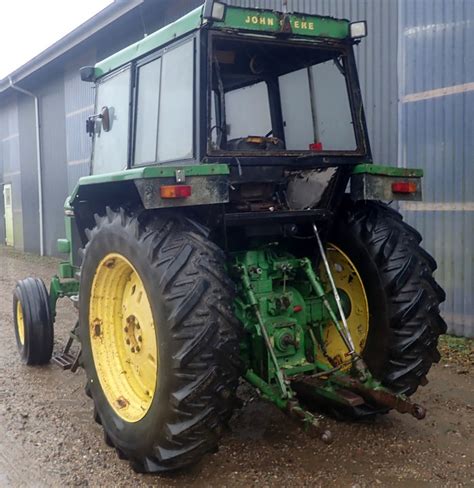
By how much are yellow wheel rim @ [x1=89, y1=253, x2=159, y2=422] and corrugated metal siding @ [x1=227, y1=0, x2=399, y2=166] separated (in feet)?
14.7

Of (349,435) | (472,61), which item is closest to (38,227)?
(472,61)

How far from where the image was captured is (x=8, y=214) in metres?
20.5

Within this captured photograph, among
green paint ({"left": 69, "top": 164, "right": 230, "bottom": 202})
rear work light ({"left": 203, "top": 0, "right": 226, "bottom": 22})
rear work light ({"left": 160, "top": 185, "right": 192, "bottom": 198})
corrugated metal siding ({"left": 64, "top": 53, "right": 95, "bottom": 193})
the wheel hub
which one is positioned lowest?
the wheel hub

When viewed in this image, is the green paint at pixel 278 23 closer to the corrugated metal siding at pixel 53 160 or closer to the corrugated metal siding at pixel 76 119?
the corrugated metal siding at pixel 76 119

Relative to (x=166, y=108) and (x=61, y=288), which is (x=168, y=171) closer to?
(x=166, y=108)

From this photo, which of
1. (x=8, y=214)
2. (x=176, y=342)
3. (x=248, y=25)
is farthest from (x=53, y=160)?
(x=176, y=342)

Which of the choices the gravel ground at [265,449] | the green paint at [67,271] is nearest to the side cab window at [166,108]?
the green paint at [67,271]

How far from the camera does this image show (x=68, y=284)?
18.2 ft

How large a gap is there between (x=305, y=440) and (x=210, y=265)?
152cm

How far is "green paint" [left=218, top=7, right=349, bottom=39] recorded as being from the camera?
336 cm

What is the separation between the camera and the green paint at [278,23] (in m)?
3.36

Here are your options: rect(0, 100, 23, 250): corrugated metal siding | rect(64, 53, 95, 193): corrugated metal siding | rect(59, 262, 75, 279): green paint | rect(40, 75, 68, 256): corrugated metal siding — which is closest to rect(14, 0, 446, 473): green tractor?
rect(59, 262, 75, 279): green paint

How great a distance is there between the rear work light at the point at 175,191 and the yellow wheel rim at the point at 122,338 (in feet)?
1.82

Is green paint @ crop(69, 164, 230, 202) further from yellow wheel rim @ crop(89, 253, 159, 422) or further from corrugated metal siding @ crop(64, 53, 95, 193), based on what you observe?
corrugated metal siding @ crop(64, 53, 95, 193)
